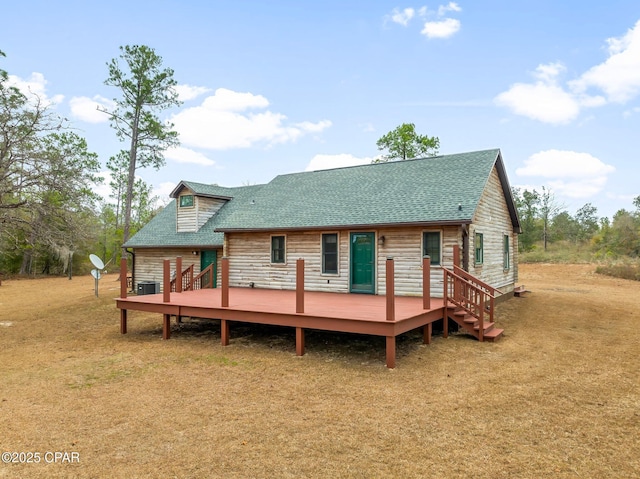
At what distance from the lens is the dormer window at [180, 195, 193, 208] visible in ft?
57.2

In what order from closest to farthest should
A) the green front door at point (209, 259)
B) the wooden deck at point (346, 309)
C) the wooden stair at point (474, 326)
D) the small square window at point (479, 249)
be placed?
the wooden deck at point (346, 309), the wooden stair at point (474, 326), the small square window at point (479, 249), the green front door at point (209, 259)

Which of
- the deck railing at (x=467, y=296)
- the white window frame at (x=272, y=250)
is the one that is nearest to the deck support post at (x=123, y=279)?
the white window frame at (x=272, y=250)

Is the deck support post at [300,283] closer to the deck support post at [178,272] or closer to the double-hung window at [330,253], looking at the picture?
the deck support post at [178,272]

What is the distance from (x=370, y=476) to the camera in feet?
11.1

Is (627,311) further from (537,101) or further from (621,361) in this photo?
(537,101)

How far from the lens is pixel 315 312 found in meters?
7.81

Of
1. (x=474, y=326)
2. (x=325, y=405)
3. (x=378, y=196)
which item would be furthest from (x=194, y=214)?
(x=325, y=405)

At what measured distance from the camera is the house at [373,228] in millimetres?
10648

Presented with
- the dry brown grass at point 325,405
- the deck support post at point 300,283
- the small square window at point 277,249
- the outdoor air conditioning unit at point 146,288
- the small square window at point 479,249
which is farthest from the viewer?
the outdoor air conditioning unit at point 146,288

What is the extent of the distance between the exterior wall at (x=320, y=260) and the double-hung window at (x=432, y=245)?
0.12 m

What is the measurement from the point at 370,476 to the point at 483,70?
63.7 ft

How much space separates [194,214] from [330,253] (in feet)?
26.4

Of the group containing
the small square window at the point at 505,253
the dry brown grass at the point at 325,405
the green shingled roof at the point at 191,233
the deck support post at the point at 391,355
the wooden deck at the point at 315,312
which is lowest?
the dry brown grass at the point at 325,405

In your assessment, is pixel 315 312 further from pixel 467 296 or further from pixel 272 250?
pixel 272 250
